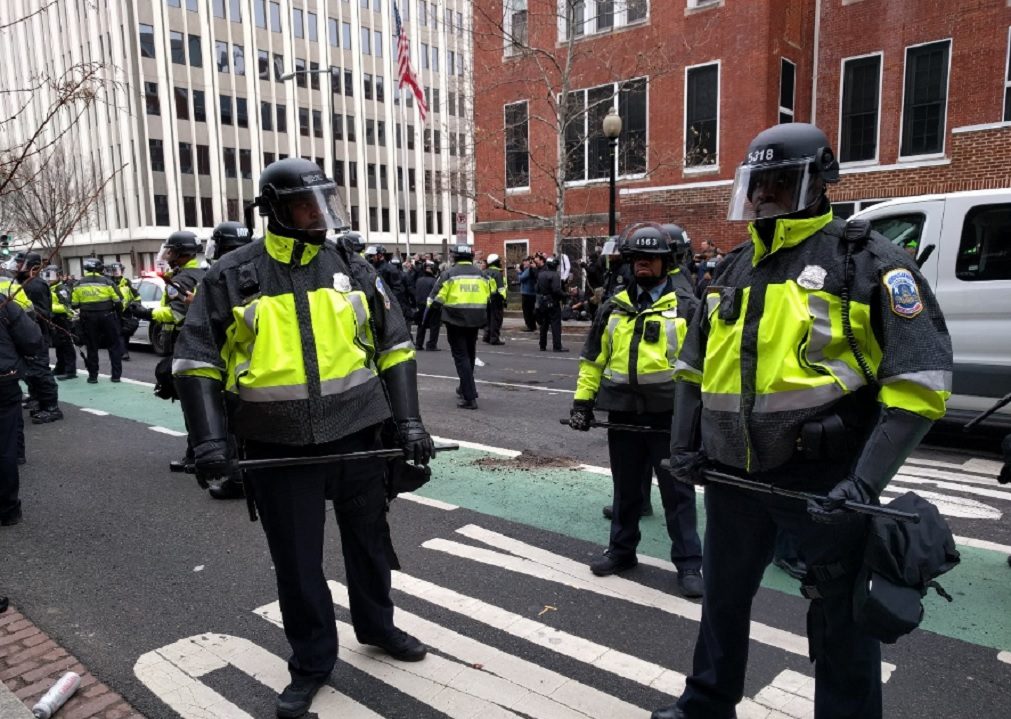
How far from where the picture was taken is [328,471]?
3.00 metres

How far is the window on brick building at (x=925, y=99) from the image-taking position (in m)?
17.7

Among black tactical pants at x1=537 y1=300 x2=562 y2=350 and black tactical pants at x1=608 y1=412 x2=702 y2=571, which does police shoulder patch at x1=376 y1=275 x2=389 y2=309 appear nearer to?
black tactical pants at x1=608 y1=412 x2=702 y2=571

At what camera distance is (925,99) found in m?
18.0

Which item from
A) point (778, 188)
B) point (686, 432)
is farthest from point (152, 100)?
point (778, 188)

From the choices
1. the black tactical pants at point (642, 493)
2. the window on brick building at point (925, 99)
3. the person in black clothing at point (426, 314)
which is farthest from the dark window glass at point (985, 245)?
the window on brick building at point (925, 99)

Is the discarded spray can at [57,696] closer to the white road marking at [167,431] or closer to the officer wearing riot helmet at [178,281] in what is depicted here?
the officer wearing riot helmet at [178,281]

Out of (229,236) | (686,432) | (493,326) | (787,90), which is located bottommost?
(493,326)

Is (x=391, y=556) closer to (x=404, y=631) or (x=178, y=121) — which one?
(x=404, y=631)

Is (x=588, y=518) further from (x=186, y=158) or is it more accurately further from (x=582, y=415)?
(x=186, y=158)

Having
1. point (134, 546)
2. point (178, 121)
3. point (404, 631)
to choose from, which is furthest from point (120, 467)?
point (178, 121)

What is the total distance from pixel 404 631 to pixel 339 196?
2008 millimetres

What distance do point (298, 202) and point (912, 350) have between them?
2.19m

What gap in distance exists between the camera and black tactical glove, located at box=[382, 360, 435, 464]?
3.09 metres

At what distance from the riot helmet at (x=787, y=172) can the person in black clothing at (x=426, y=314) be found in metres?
10.7
